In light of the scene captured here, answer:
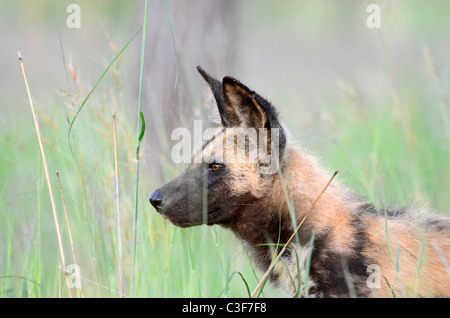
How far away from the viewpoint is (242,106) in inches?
139

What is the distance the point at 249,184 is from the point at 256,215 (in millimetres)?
198

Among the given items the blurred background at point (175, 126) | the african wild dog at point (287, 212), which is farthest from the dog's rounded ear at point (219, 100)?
the blurred background at point (175, 126)

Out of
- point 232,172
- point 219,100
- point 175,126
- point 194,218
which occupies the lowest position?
point 194,218

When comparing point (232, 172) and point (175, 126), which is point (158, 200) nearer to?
point (232, 172)

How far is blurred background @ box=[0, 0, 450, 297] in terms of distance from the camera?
3.94m

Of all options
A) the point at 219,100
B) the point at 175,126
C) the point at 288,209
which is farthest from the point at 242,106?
the point at 175,126

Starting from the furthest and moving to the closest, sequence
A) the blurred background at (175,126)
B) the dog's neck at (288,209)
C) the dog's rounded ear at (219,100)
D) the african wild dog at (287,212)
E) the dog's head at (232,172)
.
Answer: the blurred background at (175,126), the dog's rounded ear at (219,100), the dog's head at (232,172), the dog's neck at (288,209), the african wild dog at (287,212)

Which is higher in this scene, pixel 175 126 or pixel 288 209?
pixel 175 126

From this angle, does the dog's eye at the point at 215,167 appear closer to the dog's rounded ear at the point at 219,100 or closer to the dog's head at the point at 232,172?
the dog's head at the point at 232,172

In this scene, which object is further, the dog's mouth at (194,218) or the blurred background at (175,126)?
the blurred background at (175,126)

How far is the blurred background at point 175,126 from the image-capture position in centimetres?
394

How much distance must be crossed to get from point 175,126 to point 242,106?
2.06 metres

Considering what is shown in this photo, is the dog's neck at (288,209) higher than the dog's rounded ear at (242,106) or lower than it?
lower

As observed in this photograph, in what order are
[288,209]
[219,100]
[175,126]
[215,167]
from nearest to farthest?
[288,209], [215,167], [219,100], [175,126]
